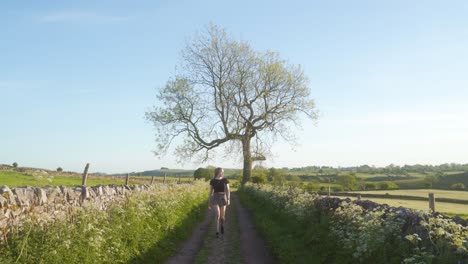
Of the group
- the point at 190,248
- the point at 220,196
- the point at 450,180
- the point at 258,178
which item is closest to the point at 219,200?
the point at 220,196

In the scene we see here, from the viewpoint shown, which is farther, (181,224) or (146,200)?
(181,224)

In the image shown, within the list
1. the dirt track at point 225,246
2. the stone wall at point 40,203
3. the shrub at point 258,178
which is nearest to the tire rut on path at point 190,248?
the dirt track at point 225,246

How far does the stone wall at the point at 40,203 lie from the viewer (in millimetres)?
7586

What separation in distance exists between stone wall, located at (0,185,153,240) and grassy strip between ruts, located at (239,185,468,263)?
603 cm

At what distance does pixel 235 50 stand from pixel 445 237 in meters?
44.1

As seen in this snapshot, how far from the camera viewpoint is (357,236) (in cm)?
972

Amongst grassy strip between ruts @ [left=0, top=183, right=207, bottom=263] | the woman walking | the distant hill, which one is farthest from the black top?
the distant hill

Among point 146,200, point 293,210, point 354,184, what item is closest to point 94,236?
point 146,200

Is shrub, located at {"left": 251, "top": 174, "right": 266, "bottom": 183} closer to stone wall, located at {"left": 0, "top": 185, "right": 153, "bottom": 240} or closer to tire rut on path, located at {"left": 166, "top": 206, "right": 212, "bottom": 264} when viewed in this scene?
tire rut on path, located at {"left": 166, "top": 206, "right": 212, "bottom": 264}

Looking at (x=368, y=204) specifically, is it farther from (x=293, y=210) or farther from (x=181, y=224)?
(x=181, y=224)

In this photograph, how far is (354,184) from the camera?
63969 mm

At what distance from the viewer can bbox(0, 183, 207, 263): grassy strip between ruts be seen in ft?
24.3

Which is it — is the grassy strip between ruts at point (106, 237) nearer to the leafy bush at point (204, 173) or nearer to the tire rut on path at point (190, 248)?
the tire rut on path at point (190, 248)

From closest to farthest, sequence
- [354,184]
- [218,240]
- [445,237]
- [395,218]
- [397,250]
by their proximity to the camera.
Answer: [445,237] < [397,250] < [395,218] < [218,240] < [354,184]
